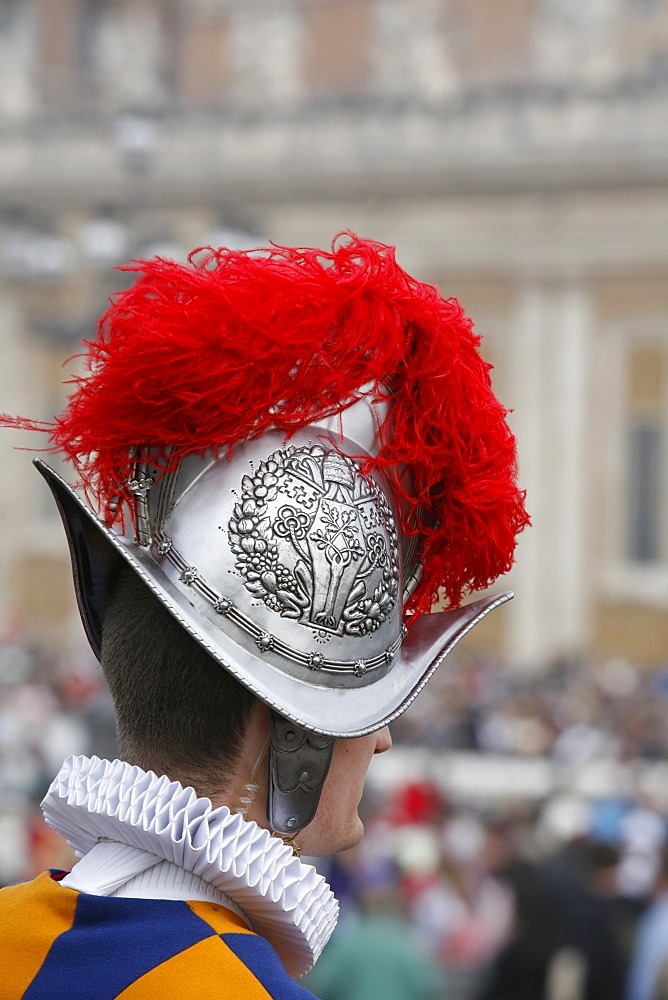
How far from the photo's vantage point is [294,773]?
1529 mm

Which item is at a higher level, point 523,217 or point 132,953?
point 523,217

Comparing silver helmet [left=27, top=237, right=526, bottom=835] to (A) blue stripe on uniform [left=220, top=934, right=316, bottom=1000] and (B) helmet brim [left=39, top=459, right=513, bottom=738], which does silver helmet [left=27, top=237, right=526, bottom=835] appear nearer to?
(B) helmet brim [left=39, top=459, right=513, bottom=738]

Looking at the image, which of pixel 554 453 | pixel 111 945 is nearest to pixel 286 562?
pixel 111 945

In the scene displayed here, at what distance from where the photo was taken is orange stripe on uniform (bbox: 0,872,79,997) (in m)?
1.43

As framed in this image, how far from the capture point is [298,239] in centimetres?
2183

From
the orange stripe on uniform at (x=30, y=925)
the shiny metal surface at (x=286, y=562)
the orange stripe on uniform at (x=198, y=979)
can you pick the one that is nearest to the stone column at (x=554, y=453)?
the shiny metal surface at (x=286, y=562)

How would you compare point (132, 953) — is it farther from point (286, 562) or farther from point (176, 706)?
point (286, 562)

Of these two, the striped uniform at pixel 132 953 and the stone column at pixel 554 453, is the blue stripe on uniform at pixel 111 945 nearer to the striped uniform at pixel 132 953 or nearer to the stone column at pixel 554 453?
the striped uniform at pixel 132 953

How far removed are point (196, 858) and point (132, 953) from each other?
110mm

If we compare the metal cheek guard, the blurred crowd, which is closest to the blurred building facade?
the blurred crowd

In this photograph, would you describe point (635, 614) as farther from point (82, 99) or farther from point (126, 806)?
point (126, 806)

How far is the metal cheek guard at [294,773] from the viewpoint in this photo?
4.99ft

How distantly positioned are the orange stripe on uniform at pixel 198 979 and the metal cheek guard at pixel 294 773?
0.18 m

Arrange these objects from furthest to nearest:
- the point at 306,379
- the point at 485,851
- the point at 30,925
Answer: the point at 485,851
the point at 306,379
the point at 30,925
